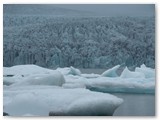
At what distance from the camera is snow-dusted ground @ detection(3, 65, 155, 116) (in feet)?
13.1

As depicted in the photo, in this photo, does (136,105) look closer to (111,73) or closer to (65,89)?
(111,73)

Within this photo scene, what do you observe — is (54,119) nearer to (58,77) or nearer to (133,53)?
(58,77)

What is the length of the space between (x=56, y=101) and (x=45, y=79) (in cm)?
20

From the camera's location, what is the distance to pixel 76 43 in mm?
4102

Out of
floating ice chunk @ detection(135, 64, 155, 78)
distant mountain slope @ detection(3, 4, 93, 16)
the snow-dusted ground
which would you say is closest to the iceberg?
the snow-dusted ground

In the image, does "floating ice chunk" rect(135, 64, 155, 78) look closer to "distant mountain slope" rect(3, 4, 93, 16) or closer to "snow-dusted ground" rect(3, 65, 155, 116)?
"snow-dusted ground" rect(3, 65, 155, 116)

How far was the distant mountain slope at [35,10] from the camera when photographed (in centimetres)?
409

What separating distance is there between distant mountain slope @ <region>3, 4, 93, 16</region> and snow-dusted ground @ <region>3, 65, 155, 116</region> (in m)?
0.45

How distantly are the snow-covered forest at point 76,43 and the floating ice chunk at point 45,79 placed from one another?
0.09 m

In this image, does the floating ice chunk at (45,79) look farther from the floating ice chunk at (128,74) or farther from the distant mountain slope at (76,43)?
the floating ice chunk at (128,74)

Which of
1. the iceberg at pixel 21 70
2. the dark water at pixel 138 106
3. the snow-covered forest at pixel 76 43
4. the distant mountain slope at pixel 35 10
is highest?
the distant mountain slope at pixel 35 10

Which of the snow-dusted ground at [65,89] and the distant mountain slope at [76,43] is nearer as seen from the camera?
the snow-dusted ground at [65,89]

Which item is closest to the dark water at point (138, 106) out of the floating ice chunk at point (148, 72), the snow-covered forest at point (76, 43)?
the floating ice chunk at point (148, 72)

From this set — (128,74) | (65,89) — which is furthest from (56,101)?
(128,74)
